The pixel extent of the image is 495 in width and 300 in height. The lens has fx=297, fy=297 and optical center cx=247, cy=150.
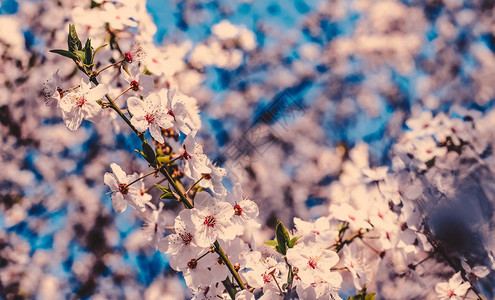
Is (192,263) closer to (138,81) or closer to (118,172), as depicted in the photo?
(118,172)

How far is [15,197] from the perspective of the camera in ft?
11.2

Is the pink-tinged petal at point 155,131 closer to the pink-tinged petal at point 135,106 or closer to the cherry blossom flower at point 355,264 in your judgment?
the pink-tinged petal at point 135,106

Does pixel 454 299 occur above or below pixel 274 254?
below

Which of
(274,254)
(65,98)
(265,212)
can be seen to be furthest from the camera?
(265,212)

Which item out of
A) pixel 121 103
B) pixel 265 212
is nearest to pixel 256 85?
pixel 265 212

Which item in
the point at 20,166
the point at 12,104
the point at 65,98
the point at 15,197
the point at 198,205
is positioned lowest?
the point at 15,197

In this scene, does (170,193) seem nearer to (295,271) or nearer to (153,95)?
(153,95)

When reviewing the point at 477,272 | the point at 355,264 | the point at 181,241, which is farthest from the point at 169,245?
the point at 477,272

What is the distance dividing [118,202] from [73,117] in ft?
1.17

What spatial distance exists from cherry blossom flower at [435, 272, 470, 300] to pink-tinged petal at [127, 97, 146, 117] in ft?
5.67

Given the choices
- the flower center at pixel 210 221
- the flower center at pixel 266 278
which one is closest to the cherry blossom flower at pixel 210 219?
the flower center at pixel 210 221

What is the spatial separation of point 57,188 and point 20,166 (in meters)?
0.55

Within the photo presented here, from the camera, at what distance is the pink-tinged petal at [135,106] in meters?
1.08

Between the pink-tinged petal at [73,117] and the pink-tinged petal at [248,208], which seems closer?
the pink-tinged petal at [73,117]
